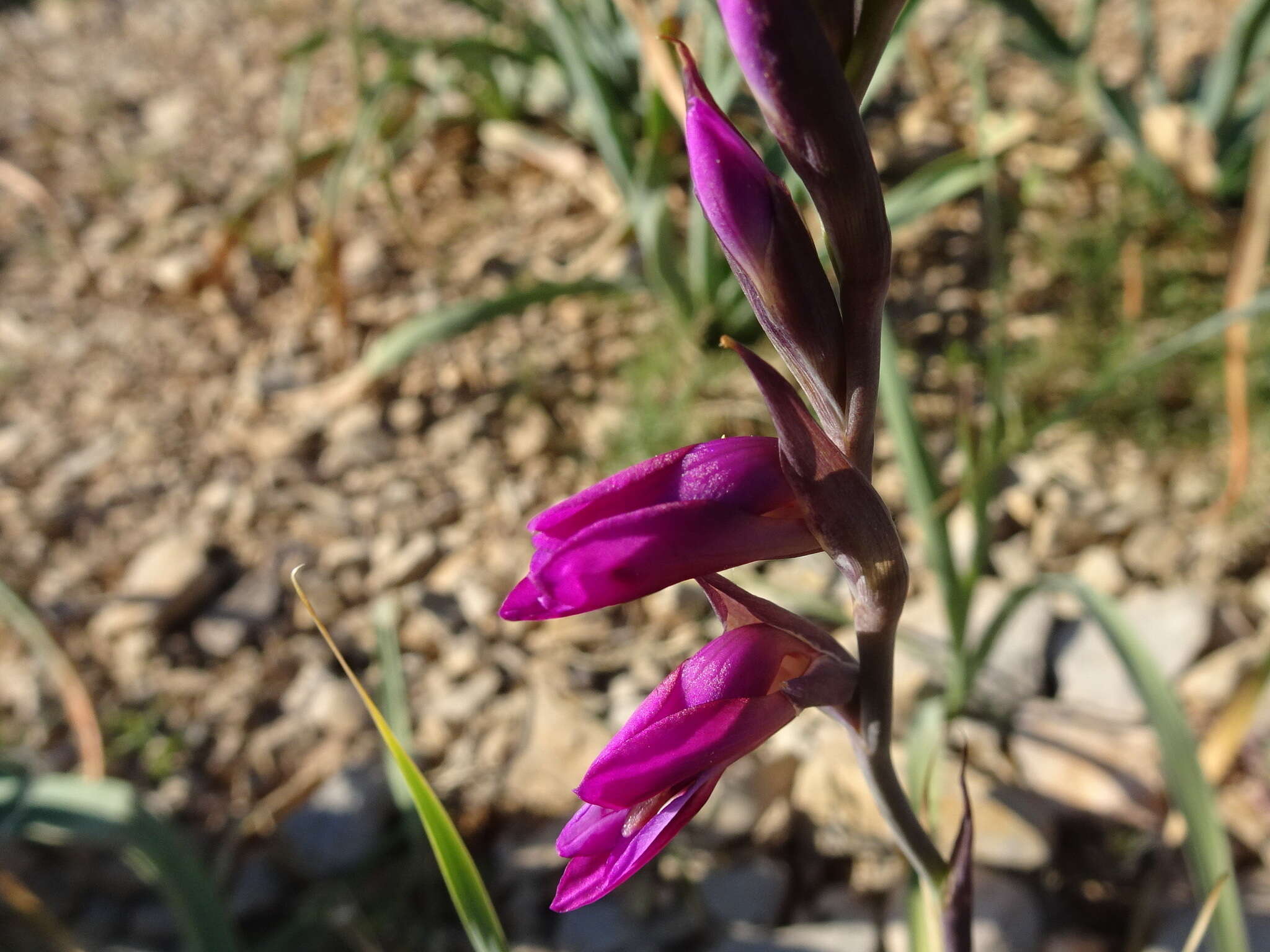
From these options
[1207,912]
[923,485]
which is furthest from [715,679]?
[923,485]

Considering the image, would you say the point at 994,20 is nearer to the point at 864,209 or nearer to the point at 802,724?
the point at 802,724

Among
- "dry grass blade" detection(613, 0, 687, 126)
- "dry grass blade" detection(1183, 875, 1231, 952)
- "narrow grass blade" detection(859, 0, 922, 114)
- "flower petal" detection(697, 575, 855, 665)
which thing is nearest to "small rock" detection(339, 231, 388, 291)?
"dry grass blade" detection(613, 0, 687, 126)

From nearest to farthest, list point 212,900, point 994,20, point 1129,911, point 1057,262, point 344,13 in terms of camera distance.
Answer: point 212,900 → point 1129,911 → point 1057,262 → point 994,20 → point 344,13

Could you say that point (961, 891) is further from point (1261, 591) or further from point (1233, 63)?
point (1233, 63)

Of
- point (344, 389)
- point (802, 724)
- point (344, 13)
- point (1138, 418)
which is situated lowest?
point (802, 724)

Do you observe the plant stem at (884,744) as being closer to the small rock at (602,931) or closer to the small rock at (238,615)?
the small rock at (602,931)

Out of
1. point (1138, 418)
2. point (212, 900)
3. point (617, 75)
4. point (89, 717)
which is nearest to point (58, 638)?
point (89, 717)
